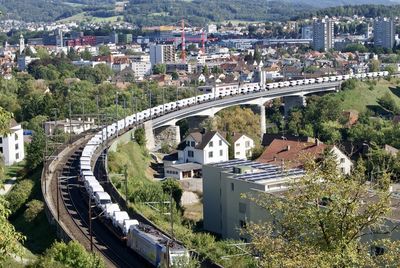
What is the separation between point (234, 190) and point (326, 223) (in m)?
9.36

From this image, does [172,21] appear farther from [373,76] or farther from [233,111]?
[233,111]

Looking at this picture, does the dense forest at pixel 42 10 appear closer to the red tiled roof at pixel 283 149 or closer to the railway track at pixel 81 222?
the red tiled roof at pixel 283 149

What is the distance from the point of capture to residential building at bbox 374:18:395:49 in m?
80.3

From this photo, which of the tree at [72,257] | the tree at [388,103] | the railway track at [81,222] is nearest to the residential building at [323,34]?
the tree at [388,103]

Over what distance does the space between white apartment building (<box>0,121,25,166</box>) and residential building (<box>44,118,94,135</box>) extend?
6.59 feet

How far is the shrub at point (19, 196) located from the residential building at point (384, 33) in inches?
2612

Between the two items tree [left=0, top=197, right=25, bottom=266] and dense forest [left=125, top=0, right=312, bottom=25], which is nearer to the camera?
tree [left=0, top=197, right=25, bottom=266]

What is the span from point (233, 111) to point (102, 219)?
1914cm

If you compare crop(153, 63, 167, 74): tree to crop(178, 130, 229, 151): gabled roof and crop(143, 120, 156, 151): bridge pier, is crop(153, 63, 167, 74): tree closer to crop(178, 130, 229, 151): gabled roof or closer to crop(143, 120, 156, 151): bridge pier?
crop(143, 120, 156, 151): bridge pier

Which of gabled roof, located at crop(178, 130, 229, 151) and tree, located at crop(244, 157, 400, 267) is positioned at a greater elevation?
tree, located at crop(244, 157, 400, 267)

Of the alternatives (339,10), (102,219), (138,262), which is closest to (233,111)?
(102,219)

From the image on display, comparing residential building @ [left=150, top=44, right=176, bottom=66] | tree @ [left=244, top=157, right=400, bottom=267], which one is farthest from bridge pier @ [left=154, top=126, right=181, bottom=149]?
residential building @ [left=150, top=44, right=176, bottom=66]

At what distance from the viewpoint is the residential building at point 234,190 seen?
46.4 ft

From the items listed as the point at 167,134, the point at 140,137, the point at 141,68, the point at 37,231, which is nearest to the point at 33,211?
the point at 37,231
